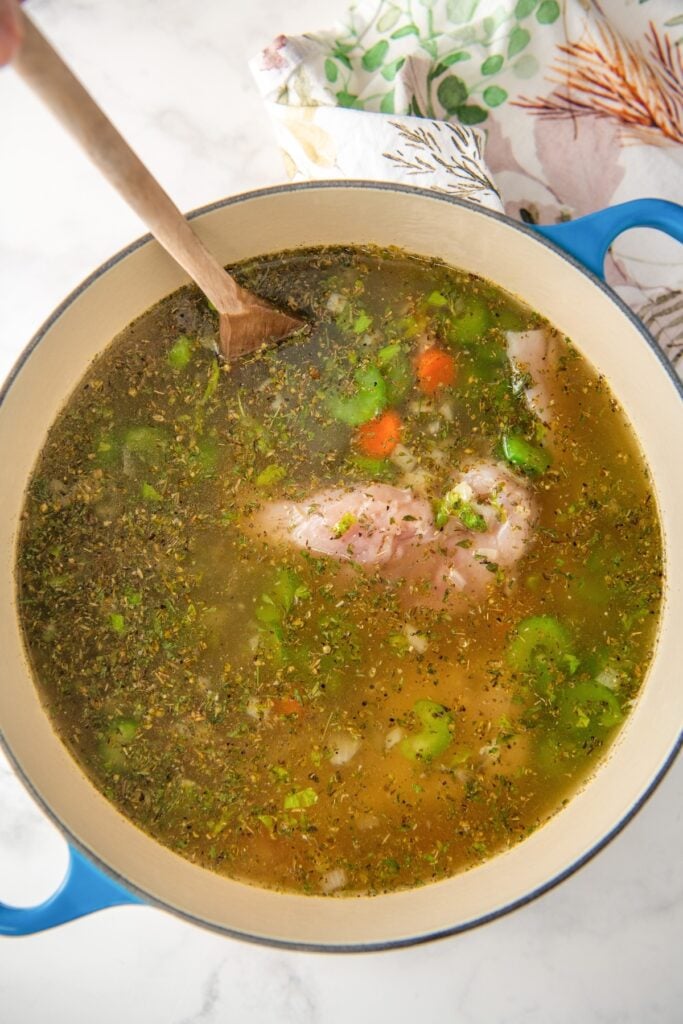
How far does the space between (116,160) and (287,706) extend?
1.10 meters

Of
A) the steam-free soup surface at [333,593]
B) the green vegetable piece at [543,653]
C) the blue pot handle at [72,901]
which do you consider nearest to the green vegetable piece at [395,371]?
the steam-free soup surface at [333,593]

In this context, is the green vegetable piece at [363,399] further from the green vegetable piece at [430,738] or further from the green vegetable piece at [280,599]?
the green vegetable piece at [430,738]

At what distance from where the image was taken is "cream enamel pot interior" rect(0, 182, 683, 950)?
65.7 inches

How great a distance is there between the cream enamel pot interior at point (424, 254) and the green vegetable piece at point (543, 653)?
0.63ft

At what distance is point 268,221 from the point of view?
1.74 metres

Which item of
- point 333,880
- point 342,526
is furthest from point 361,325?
point 333,880

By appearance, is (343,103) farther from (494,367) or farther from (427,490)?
(427,490)

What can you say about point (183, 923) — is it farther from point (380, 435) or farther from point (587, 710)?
point (380, 435)

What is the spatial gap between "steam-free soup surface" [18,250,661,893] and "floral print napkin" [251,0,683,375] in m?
0.25

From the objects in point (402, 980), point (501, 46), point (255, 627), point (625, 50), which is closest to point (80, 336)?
point (255, 627)

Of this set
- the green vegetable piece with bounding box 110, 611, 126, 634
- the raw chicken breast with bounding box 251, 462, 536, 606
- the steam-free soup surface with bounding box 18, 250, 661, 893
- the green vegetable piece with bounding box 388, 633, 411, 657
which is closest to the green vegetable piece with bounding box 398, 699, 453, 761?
the steam-free soup surface with bounding box 18, 250, 661, 893

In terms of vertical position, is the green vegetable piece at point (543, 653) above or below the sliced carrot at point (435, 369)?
below

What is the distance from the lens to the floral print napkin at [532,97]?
1.81 metres

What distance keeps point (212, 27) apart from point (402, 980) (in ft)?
7.18
